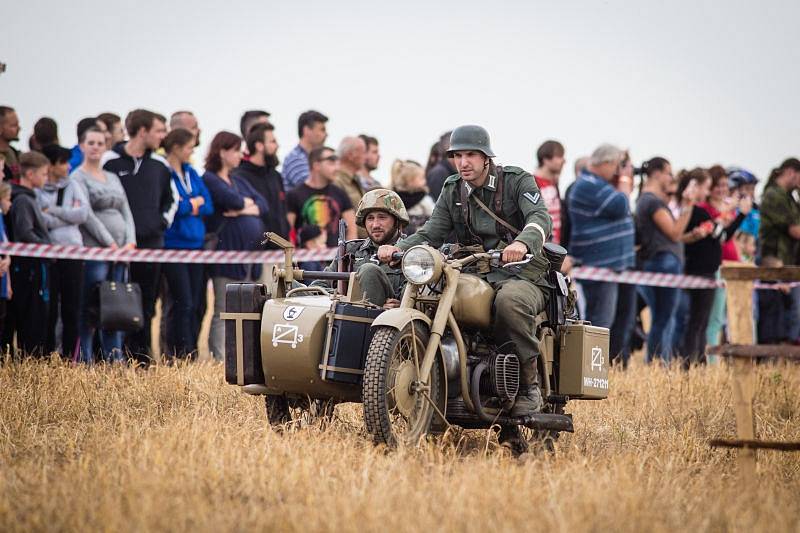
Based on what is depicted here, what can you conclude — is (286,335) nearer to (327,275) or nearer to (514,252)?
(327,275)

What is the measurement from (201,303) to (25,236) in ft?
7.01

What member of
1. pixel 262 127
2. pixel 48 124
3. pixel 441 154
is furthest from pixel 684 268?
pixel 48 124

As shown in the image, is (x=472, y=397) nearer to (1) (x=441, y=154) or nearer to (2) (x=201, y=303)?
(2) (x=201, y=303)

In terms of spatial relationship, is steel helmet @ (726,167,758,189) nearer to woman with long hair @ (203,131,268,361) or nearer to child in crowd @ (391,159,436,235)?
child in crowd @ (391,159,436,235)

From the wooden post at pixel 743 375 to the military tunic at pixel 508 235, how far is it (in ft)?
4.43

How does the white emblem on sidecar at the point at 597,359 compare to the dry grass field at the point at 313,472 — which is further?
the white emblem on sidecar at the point at 597,359

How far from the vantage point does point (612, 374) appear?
1373cm

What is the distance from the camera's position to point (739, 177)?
65.5ft

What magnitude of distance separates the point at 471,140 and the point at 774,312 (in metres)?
10.7

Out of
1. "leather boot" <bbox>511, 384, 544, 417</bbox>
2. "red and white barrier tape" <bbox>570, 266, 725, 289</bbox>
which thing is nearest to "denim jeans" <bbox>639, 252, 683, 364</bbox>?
"red and white barrier tape" <bbox>570, 266, 725, 289</bbox>

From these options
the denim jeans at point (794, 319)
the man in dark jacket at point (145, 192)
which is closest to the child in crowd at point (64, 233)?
the man in dark jacket at point (145, 192)

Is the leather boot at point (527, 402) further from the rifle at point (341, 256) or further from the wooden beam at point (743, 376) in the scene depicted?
the wooden beam at point (743, 376)

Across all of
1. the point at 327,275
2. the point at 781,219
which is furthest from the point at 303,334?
the point at 781,219

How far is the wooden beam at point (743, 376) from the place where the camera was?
7.81 m
